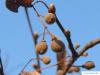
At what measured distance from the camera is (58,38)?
4.36ft

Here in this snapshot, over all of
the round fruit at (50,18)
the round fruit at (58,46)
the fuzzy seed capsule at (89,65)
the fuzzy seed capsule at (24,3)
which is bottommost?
the fuzzy seed capsule at (89,65)

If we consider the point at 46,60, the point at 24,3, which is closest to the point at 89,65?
the point at 46,60

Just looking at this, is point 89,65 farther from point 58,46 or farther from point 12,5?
point 12,5

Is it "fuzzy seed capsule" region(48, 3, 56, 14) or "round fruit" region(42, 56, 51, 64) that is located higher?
"fuzzy seed capsule" region(48, 3, 56, 14)

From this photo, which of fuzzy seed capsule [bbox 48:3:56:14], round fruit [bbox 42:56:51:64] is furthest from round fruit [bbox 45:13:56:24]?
round fruit [bbox 42:56:51:64]

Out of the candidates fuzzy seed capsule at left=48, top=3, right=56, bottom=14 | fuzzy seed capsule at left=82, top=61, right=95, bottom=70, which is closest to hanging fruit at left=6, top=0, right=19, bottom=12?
fuzzy seed capsule at left=48, top=3, right=56, bottom=14

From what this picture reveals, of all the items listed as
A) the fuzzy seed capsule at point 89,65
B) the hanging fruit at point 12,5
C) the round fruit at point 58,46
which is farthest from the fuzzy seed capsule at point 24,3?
the fuzzy seed capsule at point 89,65

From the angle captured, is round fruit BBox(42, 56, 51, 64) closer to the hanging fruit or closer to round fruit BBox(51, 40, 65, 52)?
round fruit BBox(51, 40, 65, 52)

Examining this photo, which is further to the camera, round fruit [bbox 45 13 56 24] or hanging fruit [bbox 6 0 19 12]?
hanging fruit [bbox 6 0 19 12]

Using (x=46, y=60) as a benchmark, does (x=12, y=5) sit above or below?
above

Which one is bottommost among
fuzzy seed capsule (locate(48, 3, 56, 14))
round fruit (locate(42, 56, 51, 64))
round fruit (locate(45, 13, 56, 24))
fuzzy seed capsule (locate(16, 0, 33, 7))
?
round fruit (locate(42, 56, 51, 64))

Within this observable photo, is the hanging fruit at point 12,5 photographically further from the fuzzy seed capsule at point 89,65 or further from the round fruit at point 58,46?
the fuzzy seed capsule at point 89,65

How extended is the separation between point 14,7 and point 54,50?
244mm

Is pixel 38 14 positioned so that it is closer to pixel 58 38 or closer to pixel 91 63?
pixel 58 38
